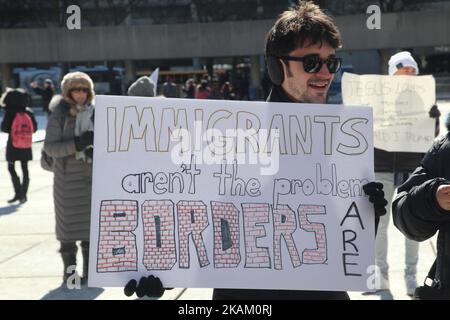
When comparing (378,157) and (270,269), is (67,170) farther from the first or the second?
(270,269)

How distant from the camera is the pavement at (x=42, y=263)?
4961 mm

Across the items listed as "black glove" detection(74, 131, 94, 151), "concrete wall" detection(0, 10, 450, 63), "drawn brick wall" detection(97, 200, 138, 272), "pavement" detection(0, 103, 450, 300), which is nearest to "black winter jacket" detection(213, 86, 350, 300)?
"drawn brick wall" detection(97, 200, 138, 272)

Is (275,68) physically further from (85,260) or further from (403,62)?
(85,260)

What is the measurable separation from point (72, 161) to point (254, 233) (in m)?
3.15

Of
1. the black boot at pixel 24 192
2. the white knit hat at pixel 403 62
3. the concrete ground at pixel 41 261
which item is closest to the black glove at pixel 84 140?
the concrete ground at pixel 41 261

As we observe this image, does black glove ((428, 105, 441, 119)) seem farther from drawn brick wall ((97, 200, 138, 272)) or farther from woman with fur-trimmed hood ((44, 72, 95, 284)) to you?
drawn brick wall ((97, 200, 138, 272))

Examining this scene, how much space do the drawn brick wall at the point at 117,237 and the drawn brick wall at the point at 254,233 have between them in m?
0.41

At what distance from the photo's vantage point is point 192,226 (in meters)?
2.40

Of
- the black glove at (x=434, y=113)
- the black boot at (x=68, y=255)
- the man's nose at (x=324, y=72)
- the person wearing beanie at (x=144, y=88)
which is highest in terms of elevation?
the person wearing beanie at (x=144, y=88)

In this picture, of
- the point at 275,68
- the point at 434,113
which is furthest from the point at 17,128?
the point at 275,68

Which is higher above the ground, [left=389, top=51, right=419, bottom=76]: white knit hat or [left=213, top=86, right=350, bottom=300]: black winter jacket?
[left=389, top=51, right=419, bottom=76]: white knit hat

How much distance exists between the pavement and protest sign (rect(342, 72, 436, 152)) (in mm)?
1122

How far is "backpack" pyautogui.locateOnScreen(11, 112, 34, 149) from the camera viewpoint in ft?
28.9

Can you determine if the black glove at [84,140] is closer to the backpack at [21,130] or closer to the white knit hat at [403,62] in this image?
the white knit hat at [403,62]
